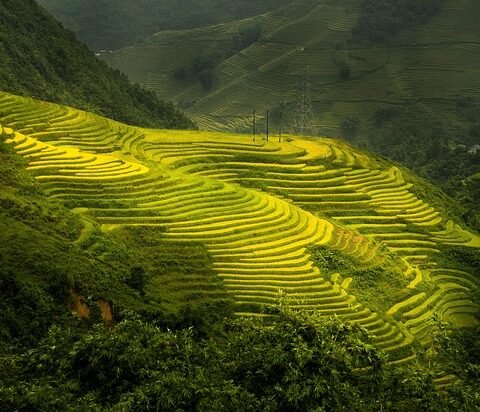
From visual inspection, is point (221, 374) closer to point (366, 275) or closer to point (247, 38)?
point (366, 275)

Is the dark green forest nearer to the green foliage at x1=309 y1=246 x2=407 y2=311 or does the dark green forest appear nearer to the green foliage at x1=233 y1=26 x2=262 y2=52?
the green foliage at x1=309 y1=246 x2=407 y2=311

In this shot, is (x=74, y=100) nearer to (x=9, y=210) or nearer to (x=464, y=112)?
(x=9, y=210)

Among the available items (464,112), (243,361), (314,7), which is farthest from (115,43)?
(243,361)

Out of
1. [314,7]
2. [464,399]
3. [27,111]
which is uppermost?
[314,7]

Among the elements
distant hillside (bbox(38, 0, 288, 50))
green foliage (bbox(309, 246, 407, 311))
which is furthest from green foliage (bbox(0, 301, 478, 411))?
distant hillside (bbox(38, 0, 288, 50))

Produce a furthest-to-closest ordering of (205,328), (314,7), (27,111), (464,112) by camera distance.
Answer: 1. (314,7)
2. (464,112)
3. (27,111)
4. (205,328)

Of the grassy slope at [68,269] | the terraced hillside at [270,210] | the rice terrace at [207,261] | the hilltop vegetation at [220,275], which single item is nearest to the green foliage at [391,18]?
the rice terrace at [207,261]
